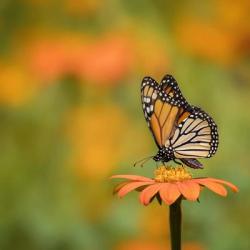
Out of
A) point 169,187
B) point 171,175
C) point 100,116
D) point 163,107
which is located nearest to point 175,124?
point 163,107

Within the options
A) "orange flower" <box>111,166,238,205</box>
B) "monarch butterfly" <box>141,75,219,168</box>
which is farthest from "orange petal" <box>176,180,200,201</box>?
"monarch butterfly" <box>141,75,219,168</box>

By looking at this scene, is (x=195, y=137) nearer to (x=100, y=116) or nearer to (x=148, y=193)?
(x=148, y=193)

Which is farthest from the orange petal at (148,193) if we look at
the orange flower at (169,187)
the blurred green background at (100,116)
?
the blurred green background at (100,116)

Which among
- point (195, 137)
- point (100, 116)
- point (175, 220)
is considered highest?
point (100, 116)

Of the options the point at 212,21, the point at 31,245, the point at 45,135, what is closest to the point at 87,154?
the point at 45,135

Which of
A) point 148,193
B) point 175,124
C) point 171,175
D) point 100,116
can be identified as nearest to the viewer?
point 148,193

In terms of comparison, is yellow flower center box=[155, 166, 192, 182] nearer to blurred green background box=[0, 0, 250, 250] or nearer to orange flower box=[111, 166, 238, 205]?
orange flower box=[111, 166, 238, 205]

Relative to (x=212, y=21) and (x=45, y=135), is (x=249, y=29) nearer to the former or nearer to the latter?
(x=212, y=21)

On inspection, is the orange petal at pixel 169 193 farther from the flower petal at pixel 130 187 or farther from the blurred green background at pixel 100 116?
the blurred green background at pixel 100 116
